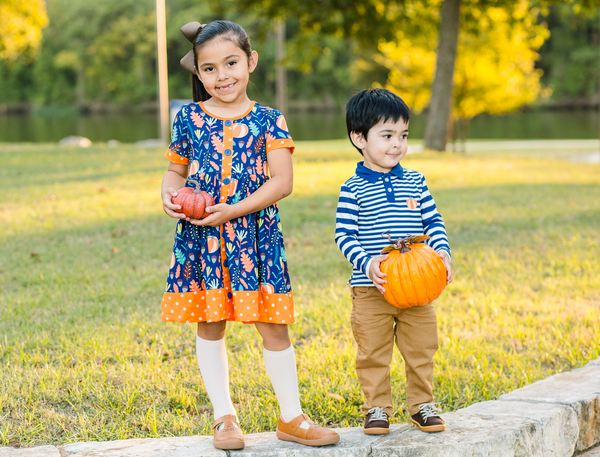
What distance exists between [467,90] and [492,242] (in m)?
19.2

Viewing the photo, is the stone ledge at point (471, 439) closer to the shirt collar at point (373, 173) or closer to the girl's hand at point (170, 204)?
the girl's hand at point (170, 204)

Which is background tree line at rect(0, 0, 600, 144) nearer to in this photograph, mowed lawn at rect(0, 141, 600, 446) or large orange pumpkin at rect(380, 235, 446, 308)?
mowed lawn at rect(0, 141, 600, 446)

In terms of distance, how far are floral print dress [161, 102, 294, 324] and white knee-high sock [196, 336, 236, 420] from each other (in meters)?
0.17

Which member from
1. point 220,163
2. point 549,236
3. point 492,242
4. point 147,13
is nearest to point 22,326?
point 220,163

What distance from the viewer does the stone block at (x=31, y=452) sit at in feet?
8.59

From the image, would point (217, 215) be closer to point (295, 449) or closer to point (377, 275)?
point (377, 275)

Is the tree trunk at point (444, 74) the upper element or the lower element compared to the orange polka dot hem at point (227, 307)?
upper

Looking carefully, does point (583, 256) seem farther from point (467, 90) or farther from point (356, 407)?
point (467, 90)

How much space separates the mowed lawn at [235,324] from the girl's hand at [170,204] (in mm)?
1047

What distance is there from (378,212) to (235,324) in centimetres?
187

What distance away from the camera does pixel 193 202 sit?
2.57 metres

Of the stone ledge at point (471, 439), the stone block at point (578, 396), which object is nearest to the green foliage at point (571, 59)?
the stone block at point (578, 396)

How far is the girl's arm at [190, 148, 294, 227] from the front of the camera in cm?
260

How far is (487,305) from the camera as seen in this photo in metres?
4.61
